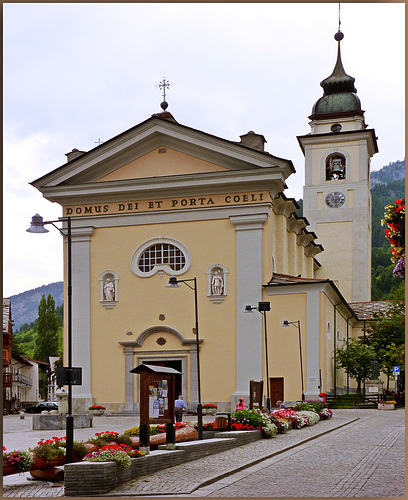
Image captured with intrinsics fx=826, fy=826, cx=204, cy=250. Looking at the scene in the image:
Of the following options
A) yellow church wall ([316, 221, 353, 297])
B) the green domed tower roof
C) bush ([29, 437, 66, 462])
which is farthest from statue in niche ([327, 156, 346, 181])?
Answer: bush ([29, 437, 66, 462])

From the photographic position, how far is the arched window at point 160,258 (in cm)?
4203

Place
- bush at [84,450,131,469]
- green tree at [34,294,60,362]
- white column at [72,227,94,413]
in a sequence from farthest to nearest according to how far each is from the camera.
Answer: green tree at [34,294,60,362] < white column at [72,227,94,413] < bush at [84,450,131,469]

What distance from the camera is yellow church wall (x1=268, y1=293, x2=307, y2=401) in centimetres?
3947

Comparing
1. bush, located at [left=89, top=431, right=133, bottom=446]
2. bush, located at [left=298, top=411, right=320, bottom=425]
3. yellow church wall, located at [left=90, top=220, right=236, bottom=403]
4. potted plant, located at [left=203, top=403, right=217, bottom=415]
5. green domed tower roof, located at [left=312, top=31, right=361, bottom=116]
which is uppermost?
green domed tower roof, located at [left=312, top=31, right=361, bottom=116]

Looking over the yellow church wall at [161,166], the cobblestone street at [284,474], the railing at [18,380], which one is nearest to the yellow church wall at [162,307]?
the yellow church wall at [161,166]

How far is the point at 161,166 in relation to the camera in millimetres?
42250

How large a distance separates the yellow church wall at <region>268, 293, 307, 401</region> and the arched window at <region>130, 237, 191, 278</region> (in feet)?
16.1

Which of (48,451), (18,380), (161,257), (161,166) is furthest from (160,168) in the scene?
(18,380)

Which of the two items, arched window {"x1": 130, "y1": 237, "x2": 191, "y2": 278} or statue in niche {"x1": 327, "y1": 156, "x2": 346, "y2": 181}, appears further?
statue in niche {"x1": 327, "y1": 156, "x2": 346, "y2": 181}

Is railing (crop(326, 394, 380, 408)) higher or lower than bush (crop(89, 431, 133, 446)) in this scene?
lower

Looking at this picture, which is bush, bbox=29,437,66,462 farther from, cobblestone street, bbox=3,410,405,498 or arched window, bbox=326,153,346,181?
arched window, bbox=326,153,346,181

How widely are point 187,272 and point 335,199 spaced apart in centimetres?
2672

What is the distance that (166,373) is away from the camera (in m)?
16.9

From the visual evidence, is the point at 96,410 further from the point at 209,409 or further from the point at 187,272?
the point at 187,272
